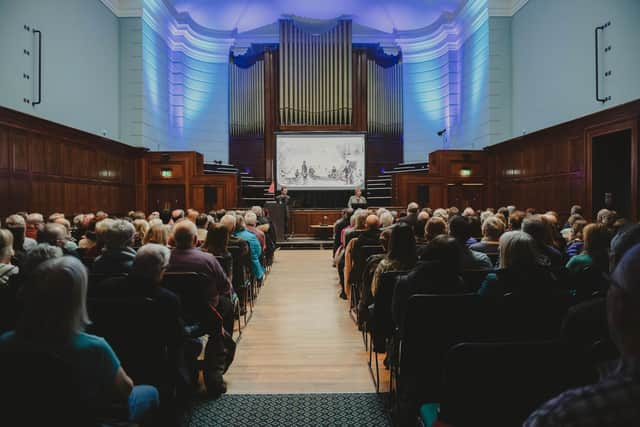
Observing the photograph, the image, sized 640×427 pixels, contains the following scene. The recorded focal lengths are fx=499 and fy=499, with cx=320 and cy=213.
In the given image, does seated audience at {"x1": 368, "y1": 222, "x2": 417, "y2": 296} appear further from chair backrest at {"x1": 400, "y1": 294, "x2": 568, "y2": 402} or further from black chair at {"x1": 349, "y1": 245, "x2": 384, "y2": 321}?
black chair at {"x1": 349, "y1": 245, "x2": 384, "y2": 321}

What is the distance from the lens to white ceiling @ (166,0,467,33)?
623 inches

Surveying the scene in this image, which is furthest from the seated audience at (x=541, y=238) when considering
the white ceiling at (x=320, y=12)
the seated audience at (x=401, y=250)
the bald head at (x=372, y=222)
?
the white ceiling at (x=320, y=12)

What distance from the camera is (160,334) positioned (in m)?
2.43

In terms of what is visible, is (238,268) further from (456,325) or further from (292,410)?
(456,325)

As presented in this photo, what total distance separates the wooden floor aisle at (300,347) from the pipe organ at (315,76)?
377 inches

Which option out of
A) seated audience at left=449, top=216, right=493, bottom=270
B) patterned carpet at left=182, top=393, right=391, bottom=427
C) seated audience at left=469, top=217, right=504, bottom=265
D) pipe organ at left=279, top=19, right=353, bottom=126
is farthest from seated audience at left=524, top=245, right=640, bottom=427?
pipe organ at left=279, top=19, right=353, bottom=126

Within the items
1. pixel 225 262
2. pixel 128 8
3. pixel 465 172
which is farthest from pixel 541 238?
pixel 128 8

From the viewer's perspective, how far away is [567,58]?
32.1 ft

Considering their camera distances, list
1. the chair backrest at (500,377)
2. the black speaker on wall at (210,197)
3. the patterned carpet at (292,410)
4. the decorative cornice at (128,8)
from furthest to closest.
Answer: the black speaker on wall at (210,197) < the decorative cornice at (128,8) < the patterned carpet at (292,410) < the chair backrest at (500,377)

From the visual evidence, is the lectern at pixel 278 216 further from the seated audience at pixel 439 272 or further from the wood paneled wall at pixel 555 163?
the seated audience at pixel 439 272

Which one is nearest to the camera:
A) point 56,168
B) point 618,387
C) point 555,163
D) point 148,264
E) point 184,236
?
point 618,387

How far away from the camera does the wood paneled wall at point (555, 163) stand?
26.1 ft

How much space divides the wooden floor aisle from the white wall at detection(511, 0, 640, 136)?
5859mm

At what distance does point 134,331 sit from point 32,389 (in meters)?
0.99
